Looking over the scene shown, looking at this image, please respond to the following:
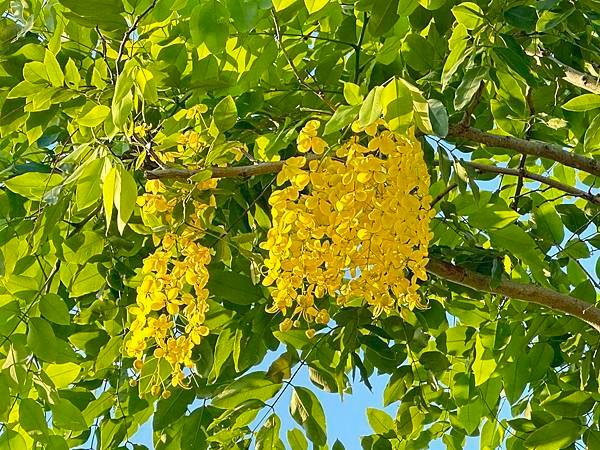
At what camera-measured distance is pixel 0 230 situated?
154cm

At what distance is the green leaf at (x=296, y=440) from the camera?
1547 mm

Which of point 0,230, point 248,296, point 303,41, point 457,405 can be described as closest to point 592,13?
point 303,41

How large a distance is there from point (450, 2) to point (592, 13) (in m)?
0.23

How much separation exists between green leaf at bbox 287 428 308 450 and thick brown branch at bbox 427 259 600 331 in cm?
38

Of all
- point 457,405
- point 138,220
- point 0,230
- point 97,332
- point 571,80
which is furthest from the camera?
point 457,405

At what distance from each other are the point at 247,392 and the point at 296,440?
5.1 inches

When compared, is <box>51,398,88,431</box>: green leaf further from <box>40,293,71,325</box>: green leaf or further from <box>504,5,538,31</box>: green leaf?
<box>504,5,538,31</box>: green leaf

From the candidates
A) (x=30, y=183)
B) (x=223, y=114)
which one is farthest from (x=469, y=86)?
(x=30, y=183)

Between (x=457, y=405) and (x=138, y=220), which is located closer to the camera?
(x=138, y=220)

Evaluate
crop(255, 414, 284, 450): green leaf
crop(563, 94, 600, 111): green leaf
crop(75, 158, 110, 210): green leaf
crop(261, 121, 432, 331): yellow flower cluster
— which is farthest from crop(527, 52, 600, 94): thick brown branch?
crop(75, 158, 110, 210): green leaf

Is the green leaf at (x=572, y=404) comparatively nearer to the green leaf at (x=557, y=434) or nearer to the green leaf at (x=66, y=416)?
the green leaf at (x=557, y=434)

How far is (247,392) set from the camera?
151 cm

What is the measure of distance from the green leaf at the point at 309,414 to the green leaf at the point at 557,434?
41cm

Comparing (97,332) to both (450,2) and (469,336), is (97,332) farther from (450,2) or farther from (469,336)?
(450,2)
